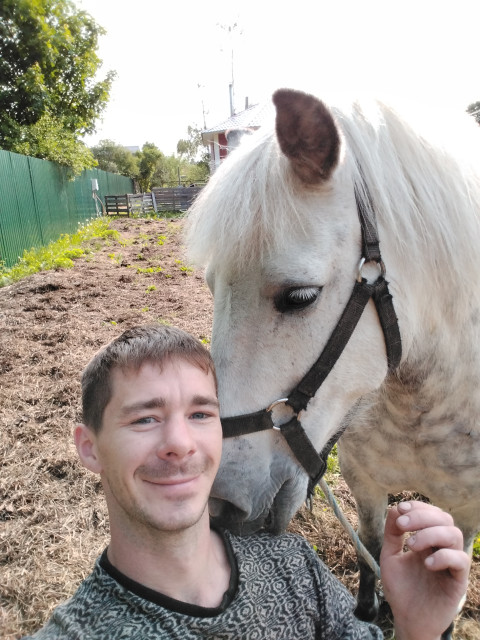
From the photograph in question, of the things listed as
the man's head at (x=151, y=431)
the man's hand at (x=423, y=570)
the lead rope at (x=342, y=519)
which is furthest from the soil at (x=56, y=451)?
the man's hand at (x=423, y=570)

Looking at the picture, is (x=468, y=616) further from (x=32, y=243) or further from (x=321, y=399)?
Answer: (x=32, y=243)

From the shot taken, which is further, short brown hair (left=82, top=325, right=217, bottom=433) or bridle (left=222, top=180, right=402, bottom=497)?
bridle (left=222, top=180, right=402, bottom=497)

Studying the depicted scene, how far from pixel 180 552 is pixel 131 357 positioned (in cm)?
46

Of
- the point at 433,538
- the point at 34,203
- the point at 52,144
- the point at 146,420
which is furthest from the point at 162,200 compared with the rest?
the point at 433,538

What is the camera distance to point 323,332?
1350 millimetres

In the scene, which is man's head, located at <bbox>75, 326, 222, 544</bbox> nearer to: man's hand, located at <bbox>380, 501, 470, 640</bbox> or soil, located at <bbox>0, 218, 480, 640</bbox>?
man's hand, located at <bbox>380, 501, 470, 640</bbox>

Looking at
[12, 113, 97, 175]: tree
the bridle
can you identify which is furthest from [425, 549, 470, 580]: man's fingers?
[12, 113, 97, 175]: tree

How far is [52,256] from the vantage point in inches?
422

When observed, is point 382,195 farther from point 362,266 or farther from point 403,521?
point 403,521

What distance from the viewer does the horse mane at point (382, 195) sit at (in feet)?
4.35

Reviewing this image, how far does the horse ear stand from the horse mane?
0.15 feet

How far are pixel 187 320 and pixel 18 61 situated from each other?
15.4m

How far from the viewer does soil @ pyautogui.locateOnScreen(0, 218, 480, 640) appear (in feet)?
7.97

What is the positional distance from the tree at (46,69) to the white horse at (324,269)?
1578 cm
